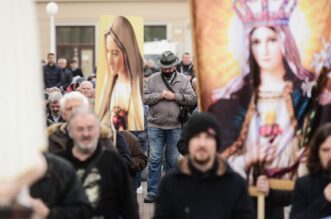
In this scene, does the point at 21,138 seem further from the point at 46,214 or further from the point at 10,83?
the point at 46,214

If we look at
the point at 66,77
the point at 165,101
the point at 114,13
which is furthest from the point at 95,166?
the point at 114,13

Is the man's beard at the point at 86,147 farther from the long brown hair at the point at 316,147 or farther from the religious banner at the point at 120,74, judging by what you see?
the religious banner at the point at 120,74

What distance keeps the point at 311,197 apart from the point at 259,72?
3.00 feet

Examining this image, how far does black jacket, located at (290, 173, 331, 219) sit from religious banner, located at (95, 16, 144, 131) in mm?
3459

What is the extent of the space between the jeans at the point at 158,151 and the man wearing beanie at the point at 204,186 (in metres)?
6.90

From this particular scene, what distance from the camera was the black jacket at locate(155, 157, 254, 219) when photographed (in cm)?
573

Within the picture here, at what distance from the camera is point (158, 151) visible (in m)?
12.8

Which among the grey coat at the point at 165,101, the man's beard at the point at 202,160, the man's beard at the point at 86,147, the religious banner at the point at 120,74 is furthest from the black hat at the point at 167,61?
the man's beard at the point at 202,160

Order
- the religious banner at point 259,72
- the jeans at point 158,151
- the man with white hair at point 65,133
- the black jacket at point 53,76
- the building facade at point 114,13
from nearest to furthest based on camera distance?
the religious banner at point 259,72 < the man with white hair at point 65,133 < the jeans at point 158,151 < the black jacket at point 53,76 < the building facade at point 114,13

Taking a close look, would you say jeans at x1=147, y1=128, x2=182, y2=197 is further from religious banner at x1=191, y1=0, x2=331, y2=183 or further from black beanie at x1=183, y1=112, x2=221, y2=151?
black beanie at x1=183, y1=112, x2=221, y2=151

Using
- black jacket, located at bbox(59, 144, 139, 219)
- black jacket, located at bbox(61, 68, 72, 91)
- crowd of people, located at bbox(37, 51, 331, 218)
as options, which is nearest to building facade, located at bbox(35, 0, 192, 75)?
black jacket, located at bbox(61, 68, 72, 91)

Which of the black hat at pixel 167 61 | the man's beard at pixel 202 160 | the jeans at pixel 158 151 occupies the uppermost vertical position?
the black hat at pixel 167 61

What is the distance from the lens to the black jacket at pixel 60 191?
5.86 m

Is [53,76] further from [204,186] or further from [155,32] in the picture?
[204,186]
